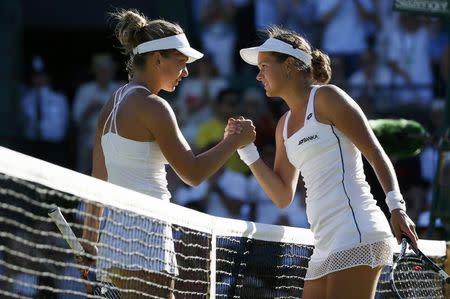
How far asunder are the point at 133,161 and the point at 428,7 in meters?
3.84

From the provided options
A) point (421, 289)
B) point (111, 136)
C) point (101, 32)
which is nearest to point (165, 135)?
point (111, 136)

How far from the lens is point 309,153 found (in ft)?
16.8

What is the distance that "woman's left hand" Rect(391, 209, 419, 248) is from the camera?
479 centimetres

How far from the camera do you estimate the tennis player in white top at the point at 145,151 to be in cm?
482

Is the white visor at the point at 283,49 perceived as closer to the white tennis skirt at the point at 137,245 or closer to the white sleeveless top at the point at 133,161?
the white sleeveless top at the point at 133,161

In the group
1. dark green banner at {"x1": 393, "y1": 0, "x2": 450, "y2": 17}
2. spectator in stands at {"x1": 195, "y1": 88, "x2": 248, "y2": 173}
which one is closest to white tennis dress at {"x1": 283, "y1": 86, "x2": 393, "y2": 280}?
dark green banner at {"x1": 393, "y1": 0, "x2": 450, "y2": 17}

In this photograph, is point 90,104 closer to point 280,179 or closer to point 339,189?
point 280,179

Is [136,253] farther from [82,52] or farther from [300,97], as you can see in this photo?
[82,52]

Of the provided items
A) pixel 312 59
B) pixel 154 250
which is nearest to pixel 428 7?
pixel 312 59

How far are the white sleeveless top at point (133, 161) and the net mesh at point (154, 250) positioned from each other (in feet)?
0.60

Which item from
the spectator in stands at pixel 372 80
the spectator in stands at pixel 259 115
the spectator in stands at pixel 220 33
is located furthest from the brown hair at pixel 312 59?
the spectator in stands at pixel 220 33

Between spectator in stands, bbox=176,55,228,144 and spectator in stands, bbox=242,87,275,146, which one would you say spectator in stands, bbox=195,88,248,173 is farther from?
spectator in stands, bbox=176,55,228,144

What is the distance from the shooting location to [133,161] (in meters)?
4.96

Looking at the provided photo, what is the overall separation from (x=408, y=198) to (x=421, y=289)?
4.07m
